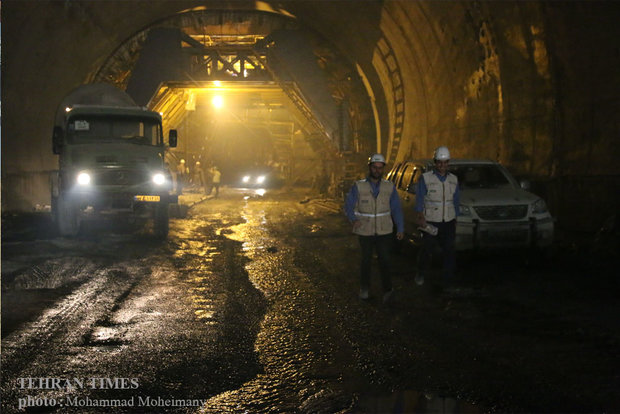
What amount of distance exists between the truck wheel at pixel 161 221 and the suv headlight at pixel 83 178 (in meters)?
1.63

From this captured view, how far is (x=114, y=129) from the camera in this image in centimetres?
1425

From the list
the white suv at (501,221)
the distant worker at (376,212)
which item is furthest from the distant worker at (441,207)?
the white suv at (501,221)

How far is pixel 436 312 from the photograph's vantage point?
6.72m

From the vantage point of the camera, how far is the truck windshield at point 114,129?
14023 millimetres

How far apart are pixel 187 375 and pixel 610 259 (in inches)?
306

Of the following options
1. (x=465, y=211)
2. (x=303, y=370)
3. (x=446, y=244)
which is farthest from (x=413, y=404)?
(x=465, y=211)

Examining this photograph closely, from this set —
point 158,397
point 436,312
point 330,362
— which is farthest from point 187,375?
point 436,312

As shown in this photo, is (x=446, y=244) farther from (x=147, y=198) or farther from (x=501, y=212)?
(x=147, y=198)

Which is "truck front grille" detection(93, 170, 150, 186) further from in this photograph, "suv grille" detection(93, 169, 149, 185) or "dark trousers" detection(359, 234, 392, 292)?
"dark trousers" detection(359, 234, 392, 292)

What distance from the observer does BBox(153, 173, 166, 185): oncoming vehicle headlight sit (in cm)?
1379

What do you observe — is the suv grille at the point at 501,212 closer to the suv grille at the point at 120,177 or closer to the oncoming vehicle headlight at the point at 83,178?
the suv grille at the point at 120,177

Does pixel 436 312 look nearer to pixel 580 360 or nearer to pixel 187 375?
pixel 580 360

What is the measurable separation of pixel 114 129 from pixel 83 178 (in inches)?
62.5

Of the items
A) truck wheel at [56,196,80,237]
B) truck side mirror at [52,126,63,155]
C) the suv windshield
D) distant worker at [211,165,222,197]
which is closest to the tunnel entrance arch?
distant worker at [211,165,222,197]
